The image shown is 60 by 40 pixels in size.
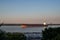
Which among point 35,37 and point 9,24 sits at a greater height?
point 9,24

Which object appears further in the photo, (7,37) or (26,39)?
(26,39)

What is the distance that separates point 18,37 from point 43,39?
4.99 ft

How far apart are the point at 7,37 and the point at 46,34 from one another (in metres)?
2.44

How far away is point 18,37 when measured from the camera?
12445mm

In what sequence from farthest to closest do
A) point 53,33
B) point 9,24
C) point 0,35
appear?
point 9,24 → point 53,33 → point 0,35

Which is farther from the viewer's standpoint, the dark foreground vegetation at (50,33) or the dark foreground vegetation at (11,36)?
the dark foreground vegetation at (50,33)

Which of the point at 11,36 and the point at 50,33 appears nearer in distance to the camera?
the point at 11,36

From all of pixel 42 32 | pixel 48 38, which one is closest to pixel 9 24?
pixel 42 32

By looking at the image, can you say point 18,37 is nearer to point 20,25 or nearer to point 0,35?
point 0,35

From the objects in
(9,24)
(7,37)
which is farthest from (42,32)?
(9,24)

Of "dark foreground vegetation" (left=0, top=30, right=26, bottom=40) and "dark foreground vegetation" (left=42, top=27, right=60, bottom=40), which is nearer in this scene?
"dark foreground vegetation" (left=0, top=30, right=26, bottom=40)

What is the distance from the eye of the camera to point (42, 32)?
13.3m

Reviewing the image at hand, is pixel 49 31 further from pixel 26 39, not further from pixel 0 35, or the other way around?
pixel 0 35

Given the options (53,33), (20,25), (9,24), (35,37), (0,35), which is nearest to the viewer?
(0,35)
